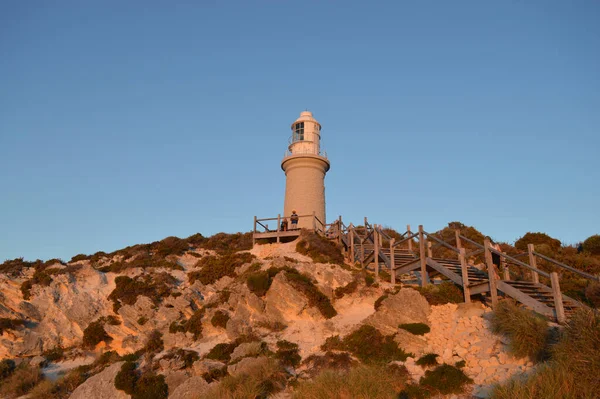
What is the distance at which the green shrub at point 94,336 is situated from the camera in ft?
56.9

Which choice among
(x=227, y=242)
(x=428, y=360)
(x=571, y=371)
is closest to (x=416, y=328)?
(x=428, y=360)

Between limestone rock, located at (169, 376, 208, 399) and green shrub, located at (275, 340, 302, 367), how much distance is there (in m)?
2.41

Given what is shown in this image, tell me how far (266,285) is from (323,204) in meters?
13.5

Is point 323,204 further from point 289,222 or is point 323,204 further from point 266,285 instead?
point 266,285

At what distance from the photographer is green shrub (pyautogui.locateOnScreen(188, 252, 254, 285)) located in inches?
849

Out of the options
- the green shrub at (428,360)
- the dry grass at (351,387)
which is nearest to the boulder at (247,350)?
the dry grass at (351,387)

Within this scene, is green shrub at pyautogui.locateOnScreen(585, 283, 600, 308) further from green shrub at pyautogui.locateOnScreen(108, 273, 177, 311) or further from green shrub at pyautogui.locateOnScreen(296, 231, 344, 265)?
green shrub at pyautogui.locateOnScreen(108, 273, 177, 311)

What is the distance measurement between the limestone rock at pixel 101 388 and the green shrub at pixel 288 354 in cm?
484

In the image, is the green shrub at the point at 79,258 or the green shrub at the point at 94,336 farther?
the green shrub at the point at 79,258

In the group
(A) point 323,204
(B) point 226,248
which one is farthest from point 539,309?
(B) point 226,248

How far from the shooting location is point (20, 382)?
48.0 feet

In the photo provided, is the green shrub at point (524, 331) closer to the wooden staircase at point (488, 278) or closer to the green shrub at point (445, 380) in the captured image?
the wooden staircase at point (488, 278)

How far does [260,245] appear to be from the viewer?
25969 millimetres

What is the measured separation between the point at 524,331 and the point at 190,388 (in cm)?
924
